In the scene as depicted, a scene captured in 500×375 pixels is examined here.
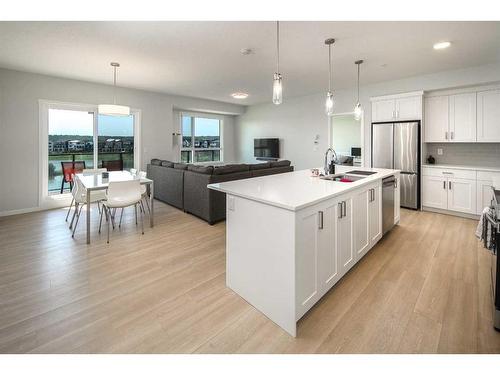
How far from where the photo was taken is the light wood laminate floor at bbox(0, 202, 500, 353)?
1632 millimetres

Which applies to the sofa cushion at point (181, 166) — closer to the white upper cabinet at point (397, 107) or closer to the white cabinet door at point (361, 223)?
the white cabinet door at point (361, 223)

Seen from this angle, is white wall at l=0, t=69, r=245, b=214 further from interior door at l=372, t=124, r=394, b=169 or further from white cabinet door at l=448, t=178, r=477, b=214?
white cabinet door at l=448, t=178, r=477, b=214

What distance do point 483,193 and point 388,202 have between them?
2.06 m

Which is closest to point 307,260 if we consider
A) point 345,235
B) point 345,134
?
point 345,235

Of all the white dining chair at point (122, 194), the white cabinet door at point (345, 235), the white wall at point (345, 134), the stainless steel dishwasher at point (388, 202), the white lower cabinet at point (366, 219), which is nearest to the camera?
the white cabinet door at point (345, 235)

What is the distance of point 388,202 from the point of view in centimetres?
344

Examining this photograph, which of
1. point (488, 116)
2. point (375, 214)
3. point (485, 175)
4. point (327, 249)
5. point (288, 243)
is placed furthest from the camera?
point (488, 116)

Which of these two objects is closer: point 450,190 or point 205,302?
point 205,302

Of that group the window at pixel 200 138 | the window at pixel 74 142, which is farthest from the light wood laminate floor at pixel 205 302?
the window at pixel 200 138

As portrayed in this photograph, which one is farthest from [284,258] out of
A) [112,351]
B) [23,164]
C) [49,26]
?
[23,164]

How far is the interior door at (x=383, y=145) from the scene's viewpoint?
5.06m

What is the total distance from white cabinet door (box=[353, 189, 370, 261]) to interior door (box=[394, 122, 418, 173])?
109 inches

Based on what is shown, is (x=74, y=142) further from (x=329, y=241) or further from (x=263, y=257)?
(x=329, y=241)

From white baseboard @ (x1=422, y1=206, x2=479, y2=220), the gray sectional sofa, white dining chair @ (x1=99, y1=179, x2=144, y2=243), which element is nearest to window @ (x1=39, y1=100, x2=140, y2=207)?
the gray sectional sofa
